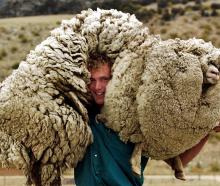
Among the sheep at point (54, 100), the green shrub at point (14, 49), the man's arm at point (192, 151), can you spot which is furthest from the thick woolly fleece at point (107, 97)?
the green shrub at point (14, 49)

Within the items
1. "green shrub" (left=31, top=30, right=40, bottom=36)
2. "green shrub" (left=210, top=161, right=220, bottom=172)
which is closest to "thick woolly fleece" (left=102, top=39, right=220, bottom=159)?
"green shrub" (left=210, top=161, right=220, bottom=172)

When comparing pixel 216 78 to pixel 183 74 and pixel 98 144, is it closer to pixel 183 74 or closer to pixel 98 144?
pixel 183 74

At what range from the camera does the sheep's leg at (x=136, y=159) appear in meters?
4.46

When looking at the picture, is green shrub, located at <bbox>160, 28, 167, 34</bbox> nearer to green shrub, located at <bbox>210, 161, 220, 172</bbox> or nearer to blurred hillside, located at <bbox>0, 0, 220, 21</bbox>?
blurred hillside, located at <bbox>0, 0, 220, 21</bbox>

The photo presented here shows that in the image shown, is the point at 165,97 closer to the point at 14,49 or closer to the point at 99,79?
the point at 99,79

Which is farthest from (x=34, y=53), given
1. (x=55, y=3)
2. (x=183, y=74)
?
(x=55, y=3)

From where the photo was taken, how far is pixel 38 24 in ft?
149

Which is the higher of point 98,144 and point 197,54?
point 197,54

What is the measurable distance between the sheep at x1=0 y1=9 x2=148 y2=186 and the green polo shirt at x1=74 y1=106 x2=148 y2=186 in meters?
0.08

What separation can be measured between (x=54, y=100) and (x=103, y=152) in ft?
1.44

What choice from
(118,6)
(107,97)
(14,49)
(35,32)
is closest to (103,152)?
(107,97)

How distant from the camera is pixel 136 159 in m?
4.47

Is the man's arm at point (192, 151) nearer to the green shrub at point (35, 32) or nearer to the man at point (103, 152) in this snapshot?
the man at point (103, 152)

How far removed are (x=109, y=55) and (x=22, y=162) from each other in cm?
75
